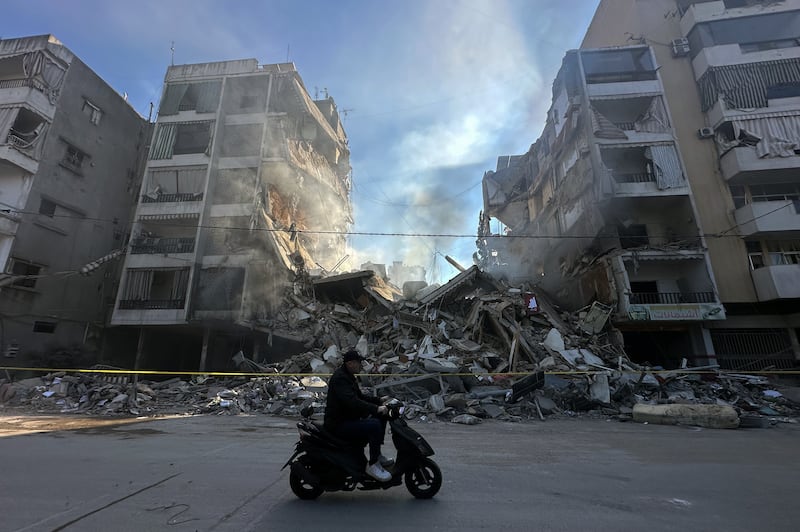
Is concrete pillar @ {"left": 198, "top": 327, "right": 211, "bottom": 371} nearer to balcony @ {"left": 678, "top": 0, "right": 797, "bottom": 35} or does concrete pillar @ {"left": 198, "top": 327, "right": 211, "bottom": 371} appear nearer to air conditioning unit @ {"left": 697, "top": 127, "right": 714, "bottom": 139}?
air conditioning unit @ {"left": 697, "top": 127, "right": 714, "bottom": 139}

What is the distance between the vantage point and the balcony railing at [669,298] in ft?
56.9

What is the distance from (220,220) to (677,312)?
2439 cm

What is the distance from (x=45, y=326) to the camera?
60.7 feet

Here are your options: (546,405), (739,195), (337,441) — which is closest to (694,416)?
(546,405)

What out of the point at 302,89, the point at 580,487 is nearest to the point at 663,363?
the point at 580,487

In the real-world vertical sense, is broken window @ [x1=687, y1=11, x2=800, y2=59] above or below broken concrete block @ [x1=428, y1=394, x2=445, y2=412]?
above

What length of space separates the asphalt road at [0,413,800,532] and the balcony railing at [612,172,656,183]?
1582 centimetres

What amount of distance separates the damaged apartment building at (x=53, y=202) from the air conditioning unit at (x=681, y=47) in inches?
1348

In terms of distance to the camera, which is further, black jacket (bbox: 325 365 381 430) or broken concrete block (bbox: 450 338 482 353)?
broken concrete block (bbox: 450 338 482 353)

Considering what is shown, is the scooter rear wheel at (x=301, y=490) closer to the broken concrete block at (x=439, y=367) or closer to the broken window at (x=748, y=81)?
the broken concrete block at (x=439, y=367)

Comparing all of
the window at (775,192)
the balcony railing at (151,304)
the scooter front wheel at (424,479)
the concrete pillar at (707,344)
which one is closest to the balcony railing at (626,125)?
the window at (775,192)

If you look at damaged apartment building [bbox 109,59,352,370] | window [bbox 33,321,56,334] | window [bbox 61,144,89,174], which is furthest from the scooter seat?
window [bbox 61,144,89,174]

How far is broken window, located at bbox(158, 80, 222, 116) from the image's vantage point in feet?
77.3

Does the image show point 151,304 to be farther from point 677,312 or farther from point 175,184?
point 677,312
